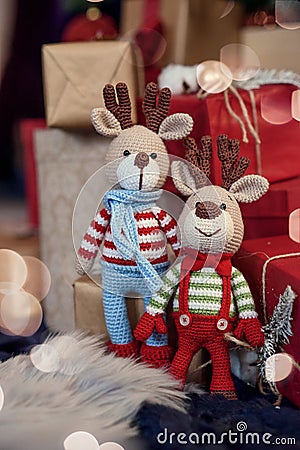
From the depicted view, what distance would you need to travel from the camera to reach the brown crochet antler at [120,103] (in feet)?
2.60

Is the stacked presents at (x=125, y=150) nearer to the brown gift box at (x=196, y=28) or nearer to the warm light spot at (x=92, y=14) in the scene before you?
the brown gift box at (x=196, y=28)

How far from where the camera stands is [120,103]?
31.4 inches

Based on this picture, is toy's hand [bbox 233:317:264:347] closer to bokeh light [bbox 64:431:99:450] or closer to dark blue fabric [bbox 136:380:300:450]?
dark blue fabric [bbox 136:380:300:450]

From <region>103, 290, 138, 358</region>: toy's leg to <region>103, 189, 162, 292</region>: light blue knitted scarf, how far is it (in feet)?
0.19

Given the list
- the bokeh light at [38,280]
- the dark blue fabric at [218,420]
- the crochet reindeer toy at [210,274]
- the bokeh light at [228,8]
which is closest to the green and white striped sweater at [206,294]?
the crochet reindeer toy at [210,274]

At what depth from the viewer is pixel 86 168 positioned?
106cm

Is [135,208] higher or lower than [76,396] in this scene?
higher

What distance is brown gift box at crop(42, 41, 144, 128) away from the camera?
0.97 metres

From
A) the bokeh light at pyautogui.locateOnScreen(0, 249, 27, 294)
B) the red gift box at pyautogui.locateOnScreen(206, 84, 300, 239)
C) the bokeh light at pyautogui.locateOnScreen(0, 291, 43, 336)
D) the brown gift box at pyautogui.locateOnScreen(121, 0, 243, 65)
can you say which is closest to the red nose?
the red gift box at pyautogui.locateOnScreen(206, 84, 300, 239)

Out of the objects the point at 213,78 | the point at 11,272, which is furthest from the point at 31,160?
the point at 213,78

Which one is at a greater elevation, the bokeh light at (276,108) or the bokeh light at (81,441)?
the bokeh light at (276,108)

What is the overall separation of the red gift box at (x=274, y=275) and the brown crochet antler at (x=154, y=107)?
7.6 inches

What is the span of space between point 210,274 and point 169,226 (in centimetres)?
8

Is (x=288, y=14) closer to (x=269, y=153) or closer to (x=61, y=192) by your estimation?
(x=269, y=153)
